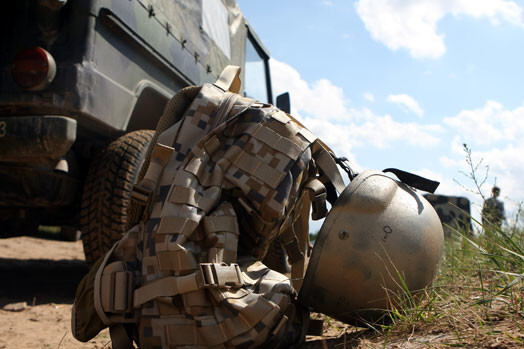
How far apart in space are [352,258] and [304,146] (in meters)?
0.44

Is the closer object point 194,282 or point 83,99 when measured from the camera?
point 194,282

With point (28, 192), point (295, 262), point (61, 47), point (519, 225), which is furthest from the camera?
point (519, 225)

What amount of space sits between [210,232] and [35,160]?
1358 mm

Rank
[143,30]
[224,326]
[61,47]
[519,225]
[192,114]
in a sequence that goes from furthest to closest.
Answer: [519,225]
[143,30]
[61,47]
[192,114]
[224,326]

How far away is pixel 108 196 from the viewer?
8.99ft

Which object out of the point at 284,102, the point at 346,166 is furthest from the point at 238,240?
the point at 284,102

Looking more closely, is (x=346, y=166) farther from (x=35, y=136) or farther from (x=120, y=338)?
(x=35, y=136)

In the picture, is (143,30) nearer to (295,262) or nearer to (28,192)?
(28,192)

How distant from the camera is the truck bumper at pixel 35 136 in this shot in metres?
2.38

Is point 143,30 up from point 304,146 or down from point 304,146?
up

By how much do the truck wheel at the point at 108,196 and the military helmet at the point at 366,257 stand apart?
50.9 inches

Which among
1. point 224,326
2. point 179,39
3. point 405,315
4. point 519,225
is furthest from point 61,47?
point 519,225

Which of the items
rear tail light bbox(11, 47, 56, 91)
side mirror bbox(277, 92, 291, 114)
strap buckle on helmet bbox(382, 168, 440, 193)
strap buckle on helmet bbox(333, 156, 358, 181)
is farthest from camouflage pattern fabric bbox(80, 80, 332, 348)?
side mirror bbox(277, 92, 291, 114)

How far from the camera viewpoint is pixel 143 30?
115 inches
